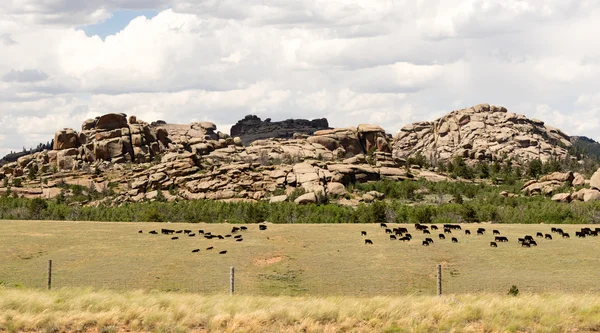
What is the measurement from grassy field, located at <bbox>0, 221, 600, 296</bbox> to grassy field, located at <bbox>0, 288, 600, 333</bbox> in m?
13.4

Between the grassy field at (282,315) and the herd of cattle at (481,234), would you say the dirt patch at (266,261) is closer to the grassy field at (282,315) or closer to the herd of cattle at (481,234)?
the herd of cattle at (481,234)

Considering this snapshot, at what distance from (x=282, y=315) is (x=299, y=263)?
28.4m

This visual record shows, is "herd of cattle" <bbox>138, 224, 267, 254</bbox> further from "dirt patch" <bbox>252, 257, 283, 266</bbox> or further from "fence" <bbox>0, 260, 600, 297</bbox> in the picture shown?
"fence" <bbox>0, 260, 600, 297</bbox>

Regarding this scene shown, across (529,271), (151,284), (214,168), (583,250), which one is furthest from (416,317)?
(214,168)

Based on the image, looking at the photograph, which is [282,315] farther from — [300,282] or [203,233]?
[203,233]

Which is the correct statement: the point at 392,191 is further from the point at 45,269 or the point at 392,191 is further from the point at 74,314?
the point at 74,314

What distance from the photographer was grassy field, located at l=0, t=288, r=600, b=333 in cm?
2012

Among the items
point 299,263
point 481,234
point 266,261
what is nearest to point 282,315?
point 299,263

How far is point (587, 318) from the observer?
2108cm

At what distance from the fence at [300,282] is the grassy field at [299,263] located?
2.8 inches

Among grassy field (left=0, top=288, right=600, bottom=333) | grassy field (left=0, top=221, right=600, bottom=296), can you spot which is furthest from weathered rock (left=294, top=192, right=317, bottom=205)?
grassy field (left=0, top=288, right=600, bottom=333)

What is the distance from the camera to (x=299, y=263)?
161 ft

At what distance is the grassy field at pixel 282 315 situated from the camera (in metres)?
20.1

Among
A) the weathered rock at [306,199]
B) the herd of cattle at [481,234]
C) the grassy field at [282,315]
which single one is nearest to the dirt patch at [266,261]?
the herd of cattle at [481,234]
